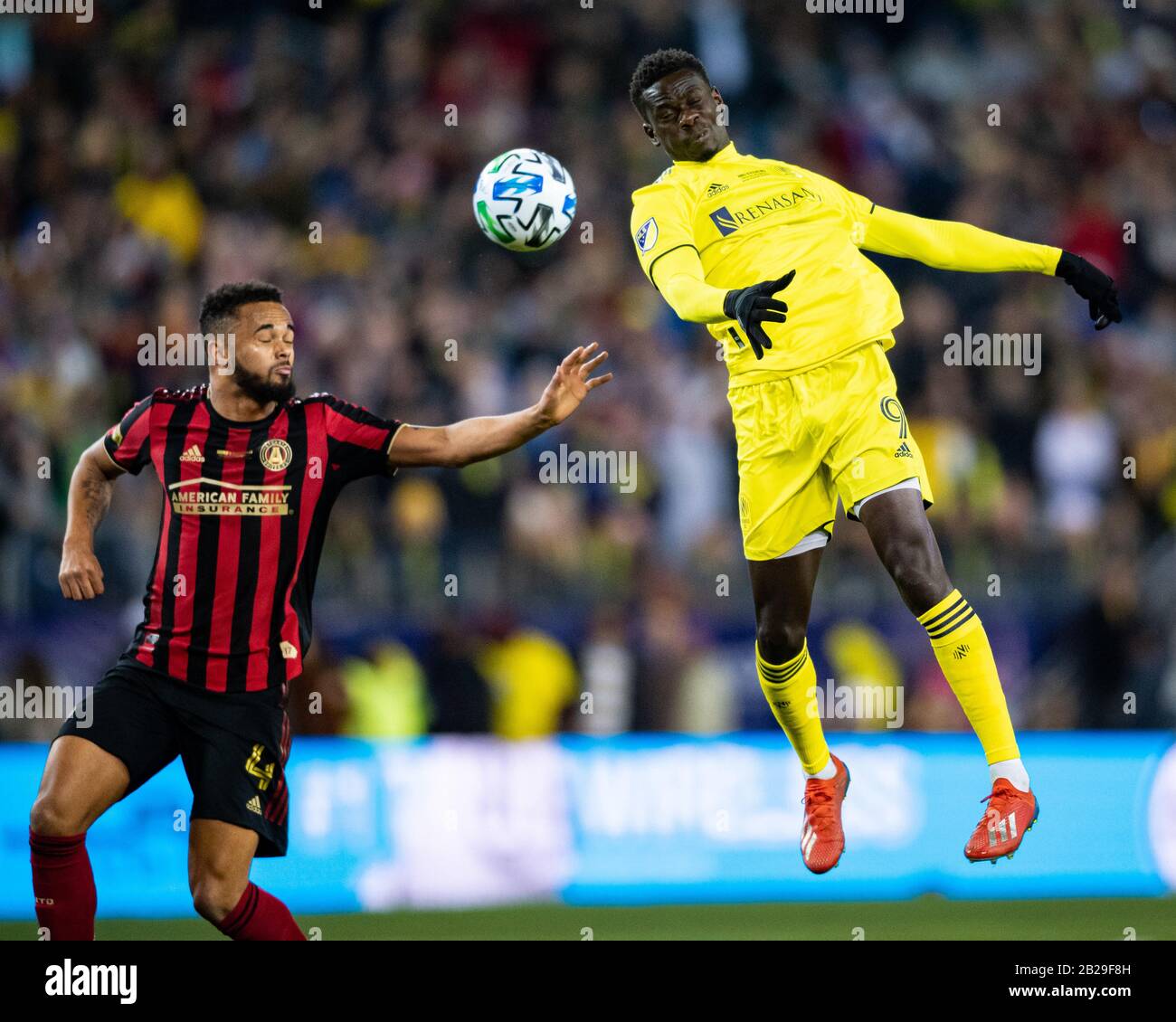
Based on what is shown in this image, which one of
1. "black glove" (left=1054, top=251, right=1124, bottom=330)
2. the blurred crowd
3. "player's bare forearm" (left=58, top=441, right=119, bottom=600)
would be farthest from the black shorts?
the blurred crowd

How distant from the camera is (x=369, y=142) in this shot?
12516 mm

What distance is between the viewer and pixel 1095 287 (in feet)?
20.2

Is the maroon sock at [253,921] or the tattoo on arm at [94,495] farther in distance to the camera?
the tattoo on arm at [94,495]

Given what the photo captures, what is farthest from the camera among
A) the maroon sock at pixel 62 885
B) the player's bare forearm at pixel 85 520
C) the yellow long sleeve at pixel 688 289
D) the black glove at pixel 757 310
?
the player's bare forearm at pixel 85 520

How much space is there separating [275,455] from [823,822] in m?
2.39

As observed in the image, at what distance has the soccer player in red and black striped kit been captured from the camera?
5.75 metres

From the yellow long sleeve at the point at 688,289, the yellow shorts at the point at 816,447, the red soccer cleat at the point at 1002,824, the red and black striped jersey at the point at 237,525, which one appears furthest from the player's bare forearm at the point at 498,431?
the red soccer cleat at the point at 1002,824

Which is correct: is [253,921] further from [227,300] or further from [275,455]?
[227,300]

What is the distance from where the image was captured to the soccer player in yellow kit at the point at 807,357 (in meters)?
5.81

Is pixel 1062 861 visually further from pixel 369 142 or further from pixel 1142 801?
pixel 369 142

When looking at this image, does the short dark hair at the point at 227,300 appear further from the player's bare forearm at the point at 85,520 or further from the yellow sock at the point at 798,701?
the yellow sock at the point at 798,701

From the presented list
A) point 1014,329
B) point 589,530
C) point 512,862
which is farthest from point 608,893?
point 1014,329

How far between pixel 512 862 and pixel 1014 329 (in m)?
4.92

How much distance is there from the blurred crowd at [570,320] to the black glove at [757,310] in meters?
4.40
